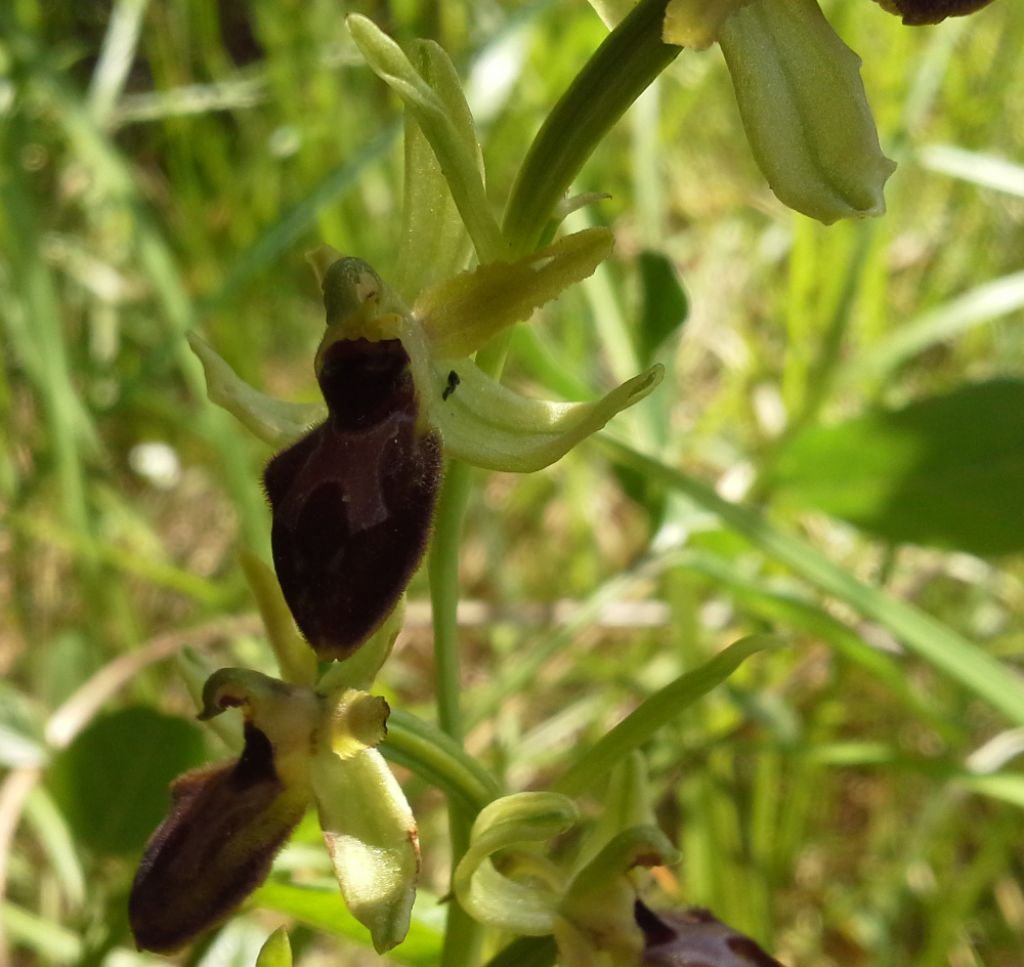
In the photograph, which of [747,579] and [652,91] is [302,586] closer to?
[747,579]

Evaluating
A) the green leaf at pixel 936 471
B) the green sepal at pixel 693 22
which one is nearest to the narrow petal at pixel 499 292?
the green sepal at pixel 693 22

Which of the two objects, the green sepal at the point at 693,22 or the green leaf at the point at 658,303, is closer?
the green sepal at the point at 693,22

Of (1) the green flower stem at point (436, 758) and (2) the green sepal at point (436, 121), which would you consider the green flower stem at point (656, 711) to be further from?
(2) the green sepal at point (436, 121)

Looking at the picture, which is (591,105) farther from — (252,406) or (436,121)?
(252,406)

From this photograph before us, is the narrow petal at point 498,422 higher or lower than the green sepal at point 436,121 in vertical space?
lower

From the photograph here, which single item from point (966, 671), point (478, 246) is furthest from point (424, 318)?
point (966, 671)

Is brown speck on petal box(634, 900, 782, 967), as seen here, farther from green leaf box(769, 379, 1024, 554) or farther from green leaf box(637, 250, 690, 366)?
green leaf box(637, 250, 690, 366)

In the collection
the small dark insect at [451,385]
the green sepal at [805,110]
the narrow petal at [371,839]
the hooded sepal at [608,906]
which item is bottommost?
the hooded sepal at [608,906]
